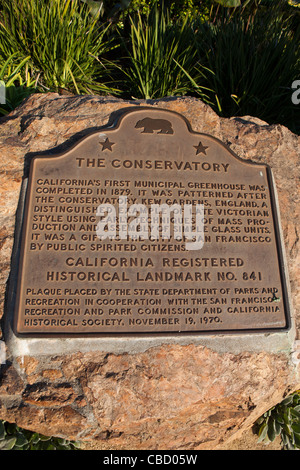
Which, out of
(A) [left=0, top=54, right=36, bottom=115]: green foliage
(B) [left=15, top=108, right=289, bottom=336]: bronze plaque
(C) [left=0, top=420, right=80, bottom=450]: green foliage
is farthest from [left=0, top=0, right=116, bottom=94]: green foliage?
(C) [left=0, top=420, right=80, bottom=450]: green foliage

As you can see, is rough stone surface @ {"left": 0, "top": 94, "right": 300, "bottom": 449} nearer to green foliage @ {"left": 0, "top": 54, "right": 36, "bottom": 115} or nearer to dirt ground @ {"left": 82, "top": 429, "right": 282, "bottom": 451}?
dirt ground @ {"left": 82, "top": 429, "right": 282, "bottom": 451}

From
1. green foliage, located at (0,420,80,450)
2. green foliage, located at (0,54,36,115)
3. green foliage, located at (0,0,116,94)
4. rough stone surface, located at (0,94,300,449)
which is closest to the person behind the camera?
rough stone surface, located at (0,94,300,449)

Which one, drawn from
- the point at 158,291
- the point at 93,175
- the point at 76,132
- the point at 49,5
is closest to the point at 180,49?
the point at 49,5

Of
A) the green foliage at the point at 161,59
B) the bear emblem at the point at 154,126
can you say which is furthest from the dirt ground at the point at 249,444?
the green foliage at the point at 161,59

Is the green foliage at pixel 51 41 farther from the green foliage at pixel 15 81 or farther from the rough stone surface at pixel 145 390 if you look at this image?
the rough stone surface at pixel 145 390

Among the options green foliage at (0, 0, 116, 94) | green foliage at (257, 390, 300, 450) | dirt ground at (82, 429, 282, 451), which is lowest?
dirt ground at (82, 429, 282, 451)

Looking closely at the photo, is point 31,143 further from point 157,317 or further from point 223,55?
point 223,55

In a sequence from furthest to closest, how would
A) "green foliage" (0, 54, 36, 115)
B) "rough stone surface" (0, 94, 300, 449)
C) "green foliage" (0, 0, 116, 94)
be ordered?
1. "green foliage" (0, 0, 116, 94)
2. "green foliage" (0, 54, 36, 115)
3. "rough stone surface" (0, 94, 300, 449)

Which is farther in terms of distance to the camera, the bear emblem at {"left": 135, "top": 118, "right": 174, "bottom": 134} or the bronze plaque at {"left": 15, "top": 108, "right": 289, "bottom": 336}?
the bear emblem at {"left": 135, "top": 118, "right": 174, "bottom": 134}

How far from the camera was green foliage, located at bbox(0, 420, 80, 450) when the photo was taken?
235 cm

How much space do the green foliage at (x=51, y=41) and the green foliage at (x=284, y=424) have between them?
3.71 meters

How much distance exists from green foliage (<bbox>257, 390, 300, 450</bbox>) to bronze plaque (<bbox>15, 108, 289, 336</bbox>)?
940 millimetres

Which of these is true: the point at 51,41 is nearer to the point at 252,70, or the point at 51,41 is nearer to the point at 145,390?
the point at 252,70

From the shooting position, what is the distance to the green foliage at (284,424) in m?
2.61
